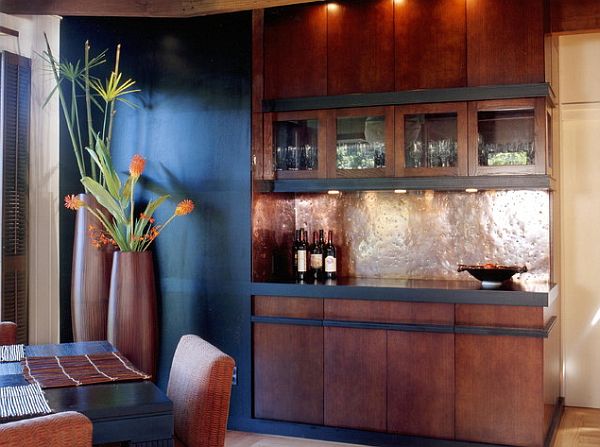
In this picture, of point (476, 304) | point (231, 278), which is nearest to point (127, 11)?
point (231, 278)

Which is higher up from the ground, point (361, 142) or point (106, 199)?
point (361, 142)

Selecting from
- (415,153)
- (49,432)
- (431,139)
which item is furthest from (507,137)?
(49,432)

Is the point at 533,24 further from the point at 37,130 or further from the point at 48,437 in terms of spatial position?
the point at 48,437

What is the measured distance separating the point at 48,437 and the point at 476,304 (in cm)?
290

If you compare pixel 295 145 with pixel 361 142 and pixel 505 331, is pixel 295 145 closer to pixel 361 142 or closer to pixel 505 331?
pixel 361 142

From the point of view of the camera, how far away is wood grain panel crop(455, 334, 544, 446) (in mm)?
3855

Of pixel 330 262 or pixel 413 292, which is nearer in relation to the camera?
pixel 413 292

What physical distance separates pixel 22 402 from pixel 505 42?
3.39m

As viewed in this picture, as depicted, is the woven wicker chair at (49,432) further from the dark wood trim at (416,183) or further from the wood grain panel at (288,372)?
the dark wood trim at (416,183)

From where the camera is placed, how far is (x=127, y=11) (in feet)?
14.5

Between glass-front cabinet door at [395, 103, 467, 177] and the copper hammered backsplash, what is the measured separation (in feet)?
1.61

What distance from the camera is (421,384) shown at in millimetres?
4105

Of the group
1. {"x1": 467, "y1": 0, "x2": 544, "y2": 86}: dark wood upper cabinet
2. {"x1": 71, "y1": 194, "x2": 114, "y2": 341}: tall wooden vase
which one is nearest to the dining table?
{"x1": 71, "y1": 194, "x2": 114, "y2": 341}: tall wooden vase

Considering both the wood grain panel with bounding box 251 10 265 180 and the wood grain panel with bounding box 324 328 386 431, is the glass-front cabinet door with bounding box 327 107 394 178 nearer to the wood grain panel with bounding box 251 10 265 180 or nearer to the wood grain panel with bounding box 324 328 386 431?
the wood grain panel with bounding box 251 10 265 180
